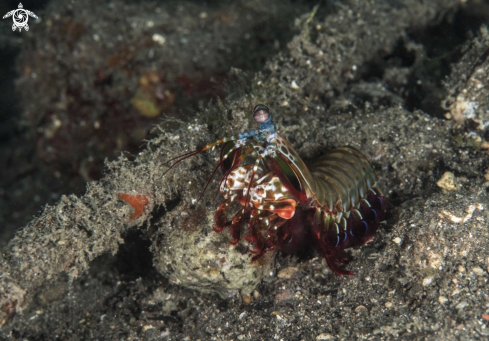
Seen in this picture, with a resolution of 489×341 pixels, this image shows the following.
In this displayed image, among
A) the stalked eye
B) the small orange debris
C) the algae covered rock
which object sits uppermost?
the small orange debris

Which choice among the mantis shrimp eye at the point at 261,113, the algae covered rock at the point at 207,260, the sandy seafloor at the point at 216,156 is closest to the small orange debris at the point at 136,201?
the sandy seafloor at the point at 216,156

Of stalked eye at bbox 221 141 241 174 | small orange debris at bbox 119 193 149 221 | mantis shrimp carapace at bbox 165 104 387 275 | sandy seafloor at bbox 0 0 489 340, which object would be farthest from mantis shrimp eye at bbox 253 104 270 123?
small orange debris at bbox 119 193 149 221

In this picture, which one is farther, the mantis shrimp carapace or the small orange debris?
the small orange debris

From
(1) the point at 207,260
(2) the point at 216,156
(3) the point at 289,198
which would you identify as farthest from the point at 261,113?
(1) the point at 207,260

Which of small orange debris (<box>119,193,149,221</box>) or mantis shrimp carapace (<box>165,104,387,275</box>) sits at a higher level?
small orange debris (<box>119,193,149,221</box>)

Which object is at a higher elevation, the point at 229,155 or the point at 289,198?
the point at 229,155

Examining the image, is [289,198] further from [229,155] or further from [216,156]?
[216,156]

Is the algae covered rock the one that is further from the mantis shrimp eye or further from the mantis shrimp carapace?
the mantis shrimp eye
